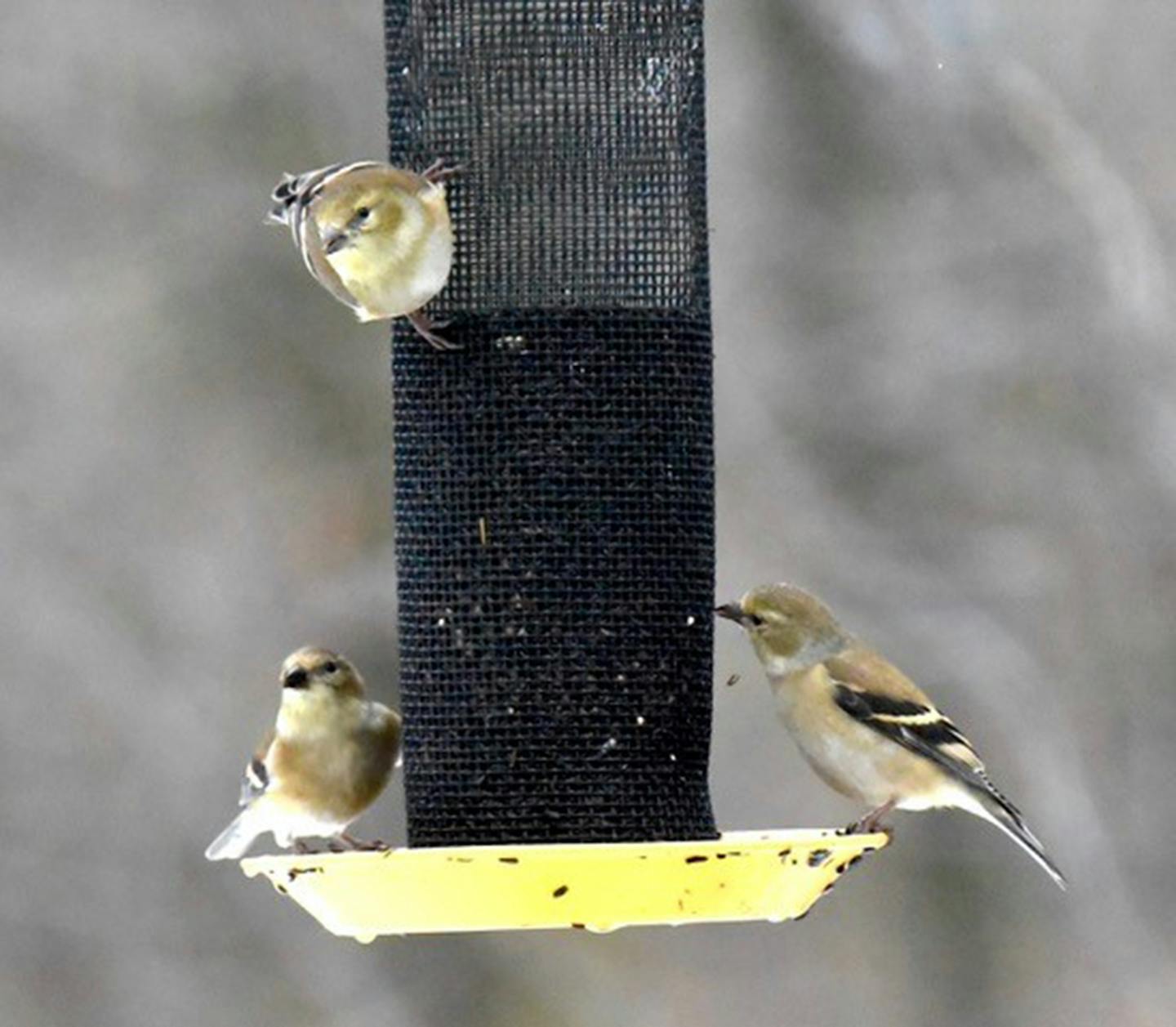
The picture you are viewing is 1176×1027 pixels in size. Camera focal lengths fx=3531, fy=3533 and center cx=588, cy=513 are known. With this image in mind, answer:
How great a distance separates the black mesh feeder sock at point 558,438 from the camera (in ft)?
29.2

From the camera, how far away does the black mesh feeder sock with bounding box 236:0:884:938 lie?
8891mm

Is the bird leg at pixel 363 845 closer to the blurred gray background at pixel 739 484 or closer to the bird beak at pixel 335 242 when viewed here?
the bird beak at pixel 335 242

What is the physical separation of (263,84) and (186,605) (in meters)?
2.18

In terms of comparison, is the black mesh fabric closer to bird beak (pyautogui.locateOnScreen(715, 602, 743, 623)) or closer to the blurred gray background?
bird beak (pyautogui.locateOnScreen(715, 602, 743, 623))

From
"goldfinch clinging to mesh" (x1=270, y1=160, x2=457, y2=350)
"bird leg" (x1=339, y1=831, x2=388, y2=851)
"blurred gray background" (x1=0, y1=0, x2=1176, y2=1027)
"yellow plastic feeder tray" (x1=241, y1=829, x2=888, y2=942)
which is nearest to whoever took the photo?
"yellow plastic feeder tray" (x1=241, y1=829, x2=888, y2=942)

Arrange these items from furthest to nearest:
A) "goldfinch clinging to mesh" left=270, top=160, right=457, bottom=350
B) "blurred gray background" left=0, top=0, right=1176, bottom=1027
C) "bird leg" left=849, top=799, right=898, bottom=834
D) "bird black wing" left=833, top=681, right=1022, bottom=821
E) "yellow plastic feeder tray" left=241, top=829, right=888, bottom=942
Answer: "blurred gray background" left=0, top=0, right=1176, bottom=1027 → "bird black wing" left=833, top=681, right=1022, bottom=821 → "bird leg" left=849, top=799, right=898, bottom=834 → "goldfinch clinging to mesh" left=270, top=160, right=457, bottom=350 → "yellow plastic feeder tray" left=241, top=829, right=888, bottom=942

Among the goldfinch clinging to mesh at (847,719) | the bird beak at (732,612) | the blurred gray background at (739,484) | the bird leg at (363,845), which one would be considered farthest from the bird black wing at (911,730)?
the blurred gray background at (739,484)

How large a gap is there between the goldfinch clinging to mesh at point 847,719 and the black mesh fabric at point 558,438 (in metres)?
0.65

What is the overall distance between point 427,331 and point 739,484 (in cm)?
609

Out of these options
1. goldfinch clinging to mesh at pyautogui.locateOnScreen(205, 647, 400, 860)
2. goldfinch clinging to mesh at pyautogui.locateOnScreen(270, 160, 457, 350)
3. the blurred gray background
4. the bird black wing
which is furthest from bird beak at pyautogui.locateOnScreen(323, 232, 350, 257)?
the blurred gray background

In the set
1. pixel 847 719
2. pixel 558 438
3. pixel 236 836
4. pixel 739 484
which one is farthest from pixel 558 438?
pixel 739 484

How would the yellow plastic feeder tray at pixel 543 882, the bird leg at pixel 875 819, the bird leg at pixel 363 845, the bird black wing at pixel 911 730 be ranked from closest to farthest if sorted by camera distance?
the yellow plastic feeder tray at pixel 543 882
the bird leg at pixel 363 845
the bird leg at pixel 875 819
the bird black wing at pixel 911 730

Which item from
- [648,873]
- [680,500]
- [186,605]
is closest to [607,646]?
[680,500]

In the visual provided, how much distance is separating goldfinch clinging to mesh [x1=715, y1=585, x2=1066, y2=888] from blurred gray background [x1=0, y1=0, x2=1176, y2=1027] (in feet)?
13.9
